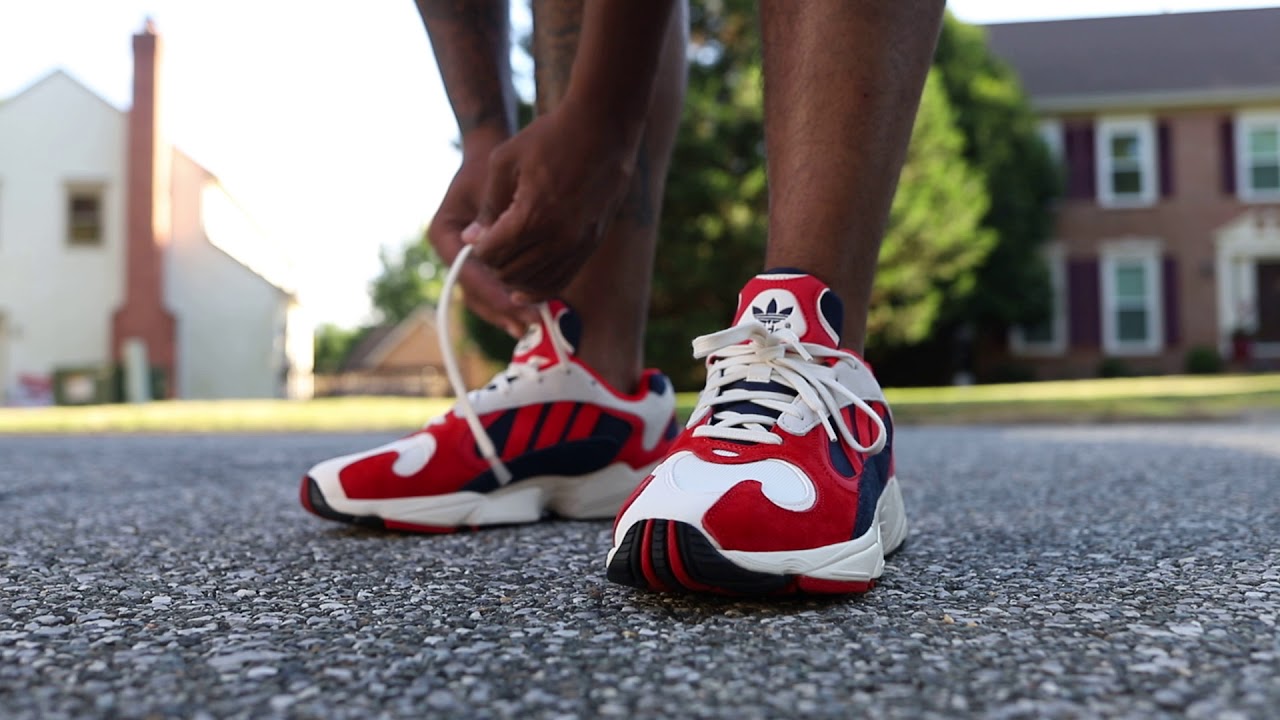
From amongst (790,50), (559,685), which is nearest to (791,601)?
(559,685)

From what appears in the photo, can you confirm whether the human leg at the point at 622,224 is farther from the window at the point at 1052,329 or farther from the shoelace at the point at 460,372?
the window at the point at 1052,329

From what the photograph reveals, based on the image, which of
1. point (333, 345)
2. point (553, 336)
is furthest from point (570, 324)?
point (333, 345)

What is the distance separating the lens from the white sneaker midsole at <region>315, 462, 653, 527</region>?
1.46m

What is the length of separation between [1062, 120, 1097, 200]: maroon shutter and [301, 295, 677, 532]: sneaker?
16.6 m

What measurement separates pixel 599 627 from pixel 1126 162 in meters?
17.7

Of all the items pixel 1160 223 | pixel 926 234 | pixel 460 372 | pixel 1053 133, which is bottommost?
pixel 460 372

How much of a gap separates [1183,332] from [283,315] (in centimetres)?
1538

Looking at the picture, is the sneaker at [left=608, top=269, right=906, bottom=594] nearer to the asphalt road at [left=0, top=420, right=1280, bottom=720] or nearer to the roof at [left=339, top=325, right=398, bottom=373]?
the asphalt road at [left=0, top=420, right=1280, bottom=720]

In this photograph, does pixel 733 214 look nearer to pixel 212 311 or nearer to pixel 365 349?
pixel 212 311

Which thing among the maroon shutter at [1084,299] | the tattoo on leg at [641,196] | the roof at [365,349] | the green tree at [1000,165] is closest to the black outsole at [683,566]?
the tattoo on leg at [641,196]

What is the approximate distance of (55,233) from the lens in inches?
645

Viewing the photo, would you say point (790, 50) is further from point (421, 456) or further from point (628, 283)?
point (421, 456)

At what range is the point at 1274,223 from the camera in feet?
52.9

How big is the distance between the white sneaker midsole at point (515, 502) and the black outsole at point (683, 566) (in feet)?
1.95
